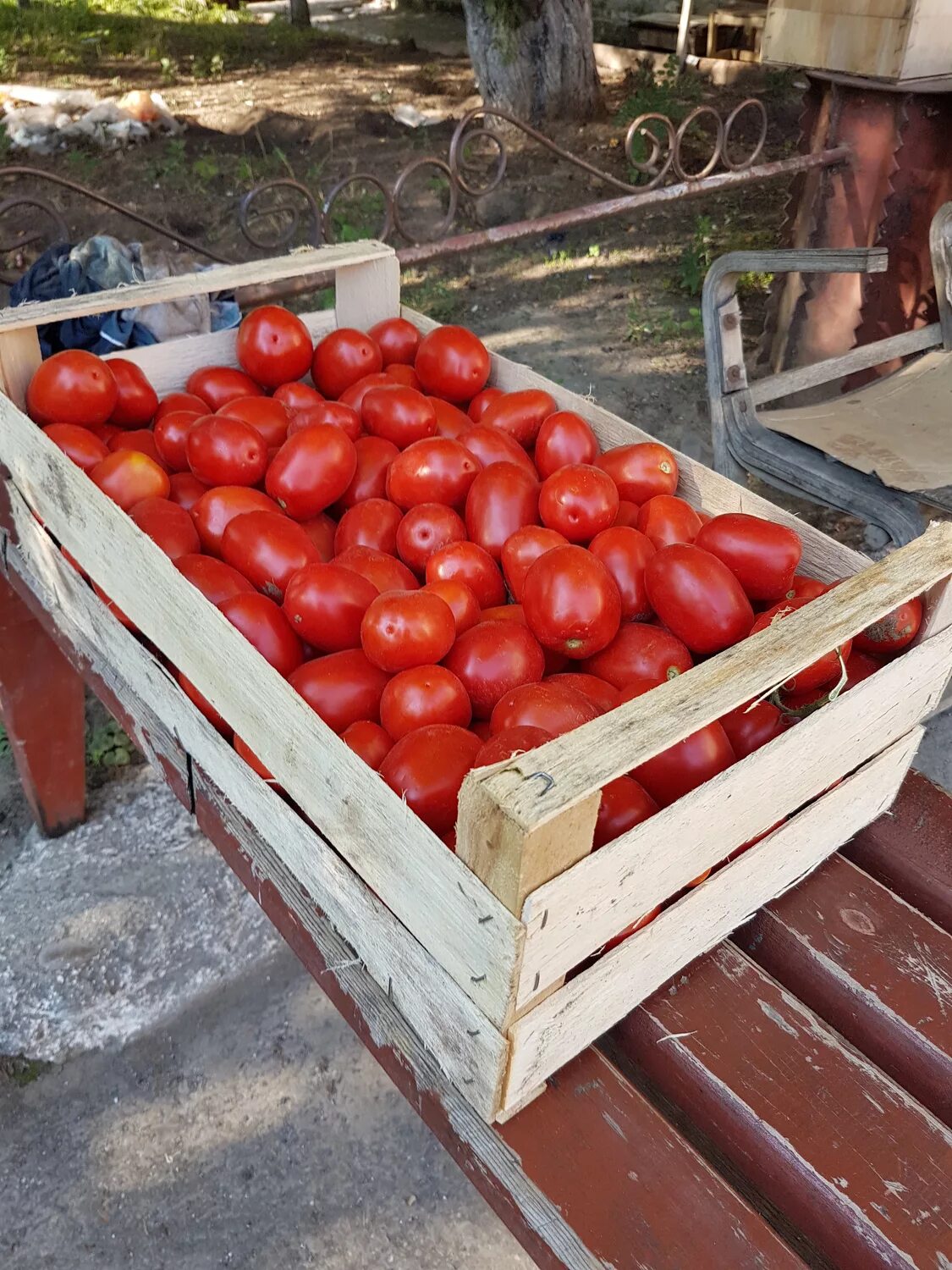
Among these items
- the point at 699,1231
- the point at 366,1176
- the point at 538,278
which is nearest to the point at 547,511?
the point at 699,1231

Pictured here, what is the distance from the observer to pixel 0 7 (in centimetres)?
1013

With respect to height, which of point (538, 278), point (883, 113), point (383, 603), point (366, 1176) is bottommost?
point (366, 1176)

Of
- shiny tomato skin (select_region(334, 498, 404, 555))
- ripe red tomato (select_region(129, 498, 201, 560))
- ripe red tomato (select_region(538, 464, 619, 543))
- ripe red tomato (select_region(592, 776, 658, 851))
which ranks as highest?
ripe red tomato (select_region(538, 464, 619, 543))

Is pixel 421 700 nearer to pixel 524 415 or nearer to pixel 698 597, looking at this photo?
pixel 698 597

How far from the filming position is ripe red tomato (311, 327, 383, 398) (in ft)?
6.14

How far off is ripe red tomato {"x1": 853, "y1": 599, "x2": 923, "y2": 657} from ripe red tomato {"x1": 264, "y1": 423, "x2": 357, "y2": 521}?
80 cm

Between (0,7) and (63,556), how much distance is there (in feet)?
37.1

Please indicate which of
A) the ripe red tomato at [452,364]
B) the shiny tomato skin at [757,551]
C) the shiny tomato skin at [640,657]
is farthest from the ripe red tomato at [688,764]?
the ripe red tomato at [452,364]

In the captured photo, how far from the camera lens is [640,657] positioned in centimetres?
126

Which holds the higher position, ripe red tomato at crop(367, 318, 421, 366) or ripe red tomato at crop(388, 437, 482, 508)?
ripe red tomato at crop(367, 318, 421, 366)

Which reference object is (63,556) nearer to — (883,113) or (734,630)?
(734,630)

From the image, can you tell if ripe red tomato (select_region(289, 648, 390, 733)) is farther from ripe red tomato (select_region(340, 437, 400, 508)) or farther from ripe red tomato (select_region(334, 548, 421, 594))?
ripe red tomato (select_region(340, 437, 400, 508))

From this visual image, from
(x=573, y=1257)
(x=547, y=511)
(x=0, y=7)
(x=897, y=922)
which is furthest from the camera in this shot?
(x=0, y=7)

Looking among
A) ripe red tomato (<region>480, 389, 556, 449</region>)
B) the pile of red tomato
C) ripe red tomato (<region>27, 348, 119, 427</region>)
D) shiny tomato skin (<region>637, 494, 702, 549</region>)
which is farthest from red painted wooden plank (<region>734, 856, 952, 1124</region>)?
ripe red tomato (<region>27, 348, 119, 427</region>)
